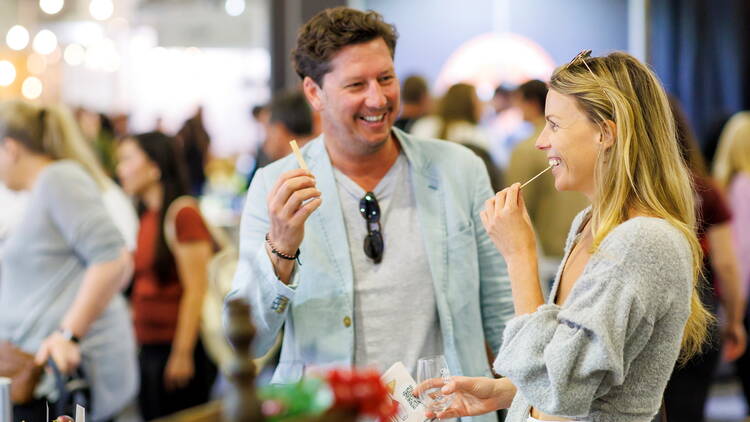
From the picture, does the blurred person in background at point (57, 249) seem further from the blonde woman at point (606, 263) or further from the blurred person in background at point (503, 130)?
the blurred person in background at point (503, 130)

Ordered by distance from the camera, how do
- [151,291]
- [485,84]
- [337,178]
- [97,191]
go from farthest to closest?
[485,84], [151,291], [97,191], [337,178]

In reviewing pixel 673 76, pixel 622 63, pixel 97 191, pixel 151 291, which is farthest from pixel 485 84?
pixel 622 63

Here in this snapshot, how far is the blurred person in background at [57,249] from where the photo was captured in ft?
10.7

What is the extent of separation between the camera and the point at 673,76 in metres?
6.75

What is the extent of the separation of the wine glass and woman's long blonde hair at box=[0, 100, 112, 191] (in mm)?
2014

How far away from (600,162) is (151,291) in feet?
10.3

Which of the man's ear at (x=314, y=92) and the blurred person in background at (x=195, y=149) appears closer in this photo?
the man's ear at (x=314, y=92)

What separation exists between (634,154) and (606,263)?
0.70 ft

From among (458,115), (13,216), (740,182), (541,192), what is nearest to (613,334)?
(13,216)

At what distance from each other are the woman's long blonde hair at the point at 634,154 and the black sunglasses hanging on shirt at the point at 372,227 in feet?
2.11

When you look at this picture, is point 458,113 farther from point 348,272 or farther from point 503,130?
point 348,272

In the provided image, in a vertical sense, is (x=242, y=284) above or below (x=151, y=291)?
above

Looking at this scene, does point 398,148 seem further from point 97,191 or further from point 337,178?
point 97,191

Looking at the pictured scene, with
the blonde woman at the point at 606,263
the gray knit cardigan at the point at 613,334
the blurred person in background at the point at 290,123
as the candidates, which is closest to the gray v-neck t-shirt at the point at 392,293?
the blonde woman at the point at 606,263
